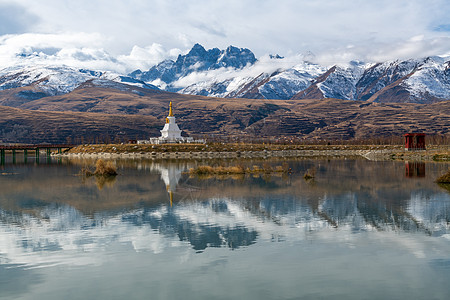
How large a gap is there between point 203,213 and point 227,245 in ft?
35.2

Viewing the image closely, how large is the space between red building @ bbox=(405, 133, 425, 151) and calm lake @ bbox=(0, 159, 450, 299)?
4031 inches

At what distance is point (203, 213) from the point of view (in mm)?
35625

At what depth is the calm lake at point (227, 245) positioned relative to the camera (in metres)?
18.2

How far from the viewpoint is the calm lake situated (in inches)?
719

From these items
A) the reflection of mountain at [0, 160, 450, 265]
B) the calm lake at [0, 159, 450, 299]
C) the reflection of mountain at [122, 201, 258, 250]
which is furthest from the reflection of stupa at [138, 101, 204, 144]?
the reflection of mountain at [122, 201, 258, 250]

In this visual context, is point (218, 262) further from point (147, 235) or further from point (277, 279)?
point (147, 235)

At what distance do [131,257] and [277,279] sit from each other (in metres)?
7.86

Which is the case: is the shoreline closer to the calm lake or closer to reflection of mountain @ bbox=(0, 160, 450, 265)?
reflection of mountain @ bbox=(0, 160, 450, 265)

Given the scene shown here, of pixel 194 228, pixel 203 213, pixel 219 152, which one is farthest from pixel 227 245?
pixel 219 152

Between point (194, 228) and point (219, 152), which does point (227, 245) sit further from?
point (219, 152)

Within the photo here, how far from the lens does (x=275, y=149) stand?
162m

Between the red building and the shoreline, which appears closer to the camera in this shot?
the shoreline

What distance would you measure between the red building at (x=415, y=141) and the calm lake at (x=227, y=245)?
102 metres

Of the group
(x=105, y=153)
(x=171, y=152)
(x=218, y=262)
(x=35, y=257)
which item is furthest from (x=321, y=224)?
(x=105, y=153)
